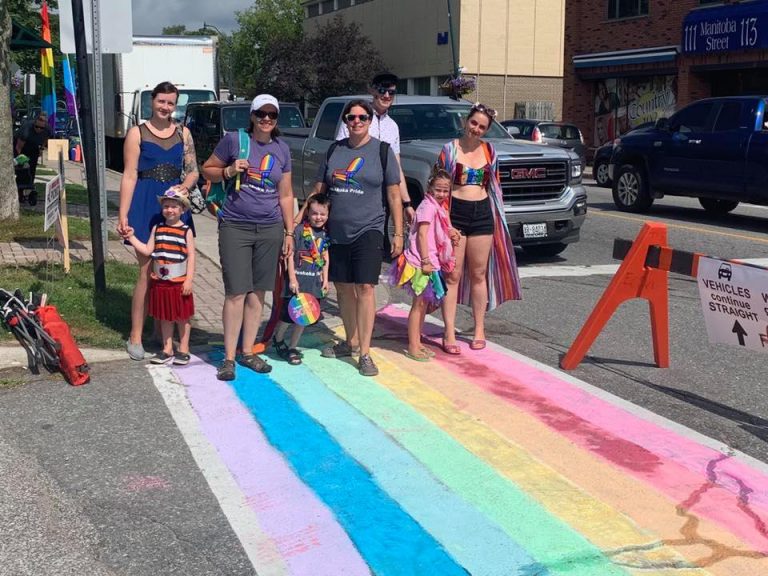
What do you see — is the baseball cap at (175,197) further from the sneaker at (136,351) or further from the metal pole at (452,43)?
the metal pole at (452,43)

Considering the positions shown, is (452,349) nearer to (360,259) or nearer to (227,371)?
(360,259)

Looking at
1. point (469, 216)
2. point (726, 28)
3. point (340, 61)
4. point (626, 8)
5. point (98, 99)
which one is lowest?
point (469, 216)

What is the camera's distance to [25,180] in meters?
16.2

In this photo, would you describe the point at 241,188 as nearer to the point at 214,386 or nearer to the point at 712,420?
the point at 214,386

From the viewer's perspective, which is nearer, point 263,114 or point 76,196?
point 263,114

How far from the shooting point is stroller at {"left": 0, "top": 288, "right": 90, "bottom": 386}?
6.48 meters

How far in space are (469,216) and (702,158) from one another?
33.1 feet

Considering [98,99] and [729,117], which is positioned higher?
[98,99]

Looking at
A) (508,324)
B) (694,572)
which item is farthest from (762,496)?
(508,324)

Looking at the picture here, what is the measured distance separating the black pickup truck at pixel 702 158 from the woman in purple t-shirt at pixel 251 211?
1063 cm

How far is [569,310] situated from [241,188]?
12.9ft

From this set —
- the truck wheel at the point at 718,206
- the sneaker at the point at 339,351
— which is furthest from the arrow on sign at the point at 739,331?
the truck wheel at the point at 718,206

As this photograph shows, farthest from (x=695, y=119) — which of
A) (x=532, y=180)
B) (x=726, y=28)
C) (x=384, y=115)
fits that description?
(x=726, y=28)

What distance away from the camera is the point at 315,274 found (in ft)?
22.7
